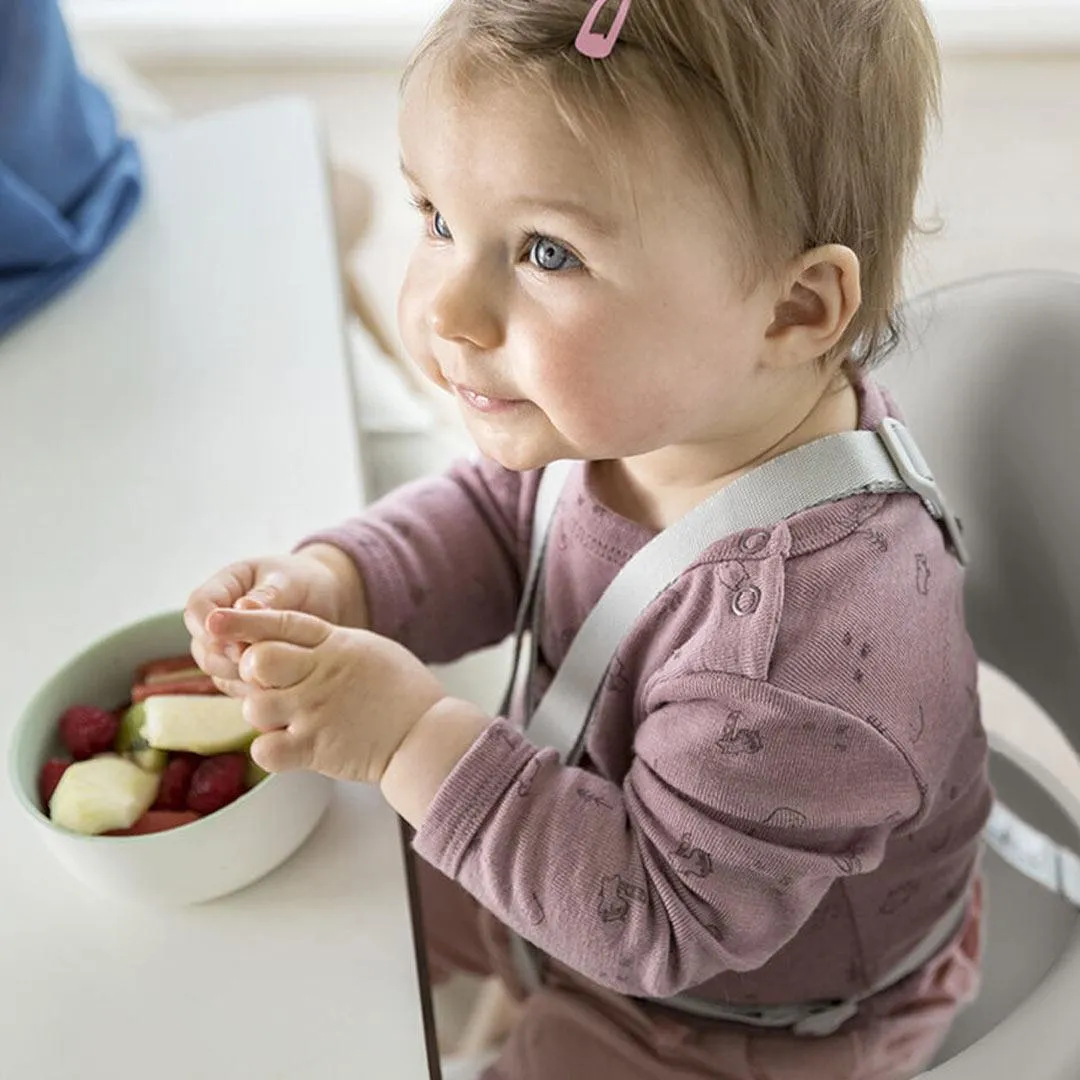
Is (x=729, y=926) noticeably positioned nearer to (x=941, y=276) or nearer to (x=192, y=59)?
(x=941, y=276)

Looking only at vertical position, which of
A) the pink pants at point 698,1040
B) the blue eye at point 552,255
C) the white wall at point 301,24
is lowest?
the pink pants at point 698,1040

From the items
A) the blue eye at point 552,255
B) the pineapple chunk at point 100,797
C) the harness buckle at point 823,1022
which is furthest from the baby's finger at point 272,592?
the harness buckle at point 823,1022

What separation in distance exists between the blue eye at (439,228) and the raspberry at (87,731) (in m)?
0.26

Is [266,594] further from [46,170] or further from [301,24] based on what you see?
[301,24]

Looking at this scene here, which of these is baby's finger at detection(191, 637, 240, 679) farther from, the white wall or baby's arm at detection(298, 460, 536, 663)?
the white wall

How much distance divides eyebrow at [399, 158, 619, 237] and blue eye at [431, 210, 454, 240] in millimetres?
66

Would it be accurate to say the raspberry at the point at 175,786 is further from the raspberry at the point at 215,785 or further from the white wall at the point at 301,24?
the white wall at the point at 301,24

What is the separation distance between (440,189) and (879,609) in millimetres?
261

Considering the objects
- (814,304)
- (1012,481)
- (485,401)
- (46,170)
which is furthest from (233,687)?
(46,170)

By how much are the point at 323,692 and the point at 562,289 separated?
0.68ft

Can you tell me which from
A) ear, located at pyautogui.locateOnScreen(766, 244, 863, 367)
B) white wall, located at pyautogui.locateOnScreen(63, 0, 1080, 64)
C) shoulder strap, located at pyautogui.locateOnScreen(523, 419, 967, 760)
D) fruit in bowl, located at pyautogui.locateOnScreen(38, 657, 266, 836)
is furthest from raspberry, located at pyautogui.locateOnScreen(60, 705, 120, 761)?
white wall, located at pyautogui.locateOnScreen(63, 0, 1080, 64)

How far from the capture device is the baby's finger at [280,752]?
57 centimetres

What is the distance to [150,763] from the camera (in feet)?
1.96

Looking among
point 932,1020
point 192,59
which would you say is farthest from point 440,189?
point 192,59
